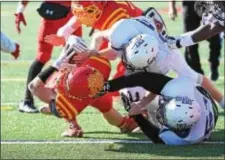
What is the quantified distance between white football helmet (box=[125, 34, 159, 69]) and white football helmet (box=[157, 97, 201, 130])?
0.33 m

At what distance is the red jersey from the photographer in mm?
4730

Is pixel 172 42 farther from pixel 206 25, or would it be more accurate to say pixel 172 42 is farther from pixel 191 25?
pixel 191 25

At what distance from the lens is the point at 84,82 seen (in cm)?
380

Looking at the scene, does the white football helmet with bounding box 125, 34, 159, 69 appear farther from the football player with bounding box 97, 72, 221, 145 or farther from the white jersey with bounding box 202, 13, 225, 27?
the white jersey with bounding box 202, 13, 225, 27

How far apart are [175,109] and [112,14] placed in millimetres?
905

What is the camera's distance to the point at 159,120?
14.9 feet

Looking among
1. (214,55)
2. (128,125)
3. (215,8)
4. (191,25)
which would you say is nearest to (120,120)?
(128,125)

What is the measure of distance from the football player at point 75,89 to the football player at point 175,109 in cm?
25

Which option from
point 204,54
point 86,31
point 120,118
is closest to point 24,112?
point 120,118

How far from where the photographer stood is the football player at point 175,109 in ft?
13.9

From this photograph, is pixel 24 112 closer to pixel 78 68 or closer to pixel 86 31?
pixel 78 68

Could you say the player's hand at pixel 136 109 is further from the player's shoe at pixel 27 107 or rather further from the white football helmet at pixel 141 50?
the player's shoe at pixel 27 107

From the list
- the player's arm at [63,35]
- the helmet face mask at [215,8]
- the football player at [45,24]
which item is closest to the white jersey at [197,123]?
the helmet face mask at [215,8]

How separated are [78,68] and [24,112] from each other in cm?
167
